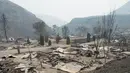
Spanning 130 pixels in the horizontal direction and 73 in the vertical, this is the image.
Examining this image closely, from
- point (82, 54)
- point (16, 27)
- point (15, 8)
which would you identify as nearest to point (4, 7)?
point (15, 8)

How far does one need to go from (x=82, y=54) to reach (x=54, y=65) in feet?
17.7

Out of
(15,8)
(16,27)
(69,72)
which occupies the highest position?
(15,8)

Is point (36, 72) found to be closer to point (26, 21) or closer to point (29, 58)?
point (29, 58)

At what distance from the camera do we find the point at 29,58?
16375 millimetres

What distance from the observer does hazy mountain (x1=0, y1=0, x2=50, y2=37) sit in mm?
100875

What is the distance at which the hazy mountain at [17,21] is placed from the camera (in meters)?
101

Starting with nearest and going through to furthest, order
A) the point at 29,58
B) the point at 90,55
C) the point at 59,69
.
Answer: the point at 59,69 → the point at 29,58 → the point at 90,55

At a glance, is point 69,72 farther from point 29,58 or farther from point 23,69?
point 29,58

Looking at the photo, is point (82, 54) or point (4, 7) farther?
point (4, 7)

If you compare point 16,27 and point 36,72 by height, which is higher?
point 16,27

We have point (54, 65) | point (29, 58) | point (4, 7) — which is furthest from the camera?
point (4, 7)

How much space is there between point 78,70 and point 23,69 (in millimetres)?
3712

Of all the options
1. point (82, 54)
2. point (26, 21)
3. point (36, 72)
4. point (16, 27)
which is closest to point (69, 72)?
point (36, 72)

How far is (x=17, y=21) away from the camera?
384 feet
